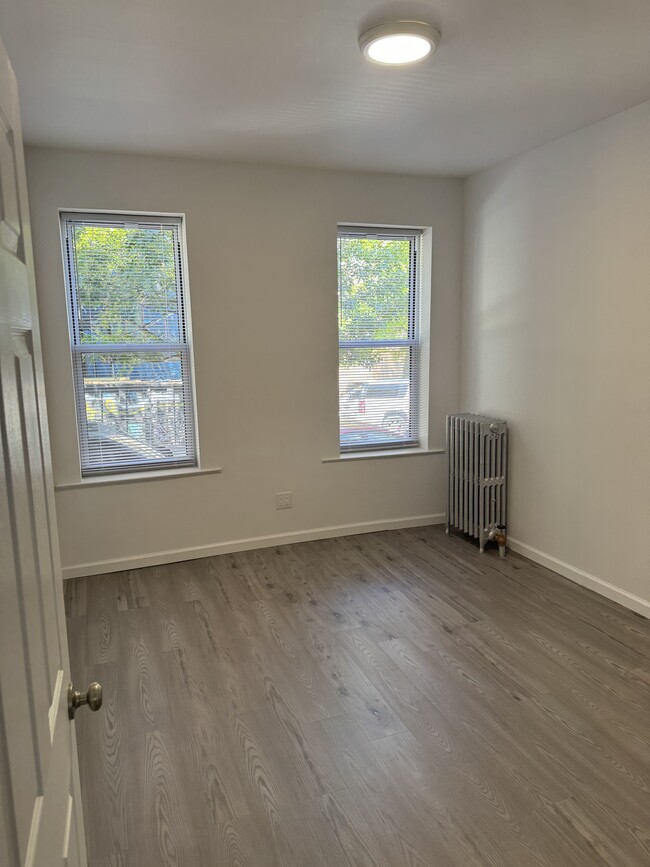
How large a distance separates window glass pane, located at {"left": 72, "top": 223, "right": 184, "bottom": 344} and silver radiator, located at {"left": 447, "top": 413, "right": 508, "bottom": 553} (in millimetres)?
2094

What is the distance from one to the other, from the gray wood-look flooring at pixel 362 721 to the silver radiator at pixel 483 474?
1.47 feet

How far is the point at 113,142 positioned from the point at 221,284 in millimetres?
980

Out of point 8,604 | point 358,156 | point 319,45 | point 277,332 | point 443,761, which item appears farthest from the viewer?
point 277,332

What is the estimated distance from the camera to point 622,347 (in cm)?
306

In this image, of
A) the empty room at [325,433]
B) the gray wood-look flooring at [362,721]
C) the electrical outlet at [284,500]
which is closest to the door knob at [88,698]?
the empty room at [325,433]

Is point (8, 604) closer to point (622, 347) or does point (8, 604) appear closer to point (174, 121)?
point (174, 121)

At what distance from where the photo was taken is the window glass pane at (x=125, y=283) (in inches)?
141

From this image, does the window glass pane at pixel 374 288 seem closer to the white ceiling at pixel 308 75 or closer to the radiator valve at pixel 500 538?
the white ceiling at pixel 308 75

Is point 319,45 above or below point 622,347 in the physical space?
above

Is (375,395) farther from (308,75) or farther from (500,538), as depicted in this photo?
(308,75)

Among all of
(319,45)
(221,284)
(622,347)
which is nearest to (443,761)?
(622,347)

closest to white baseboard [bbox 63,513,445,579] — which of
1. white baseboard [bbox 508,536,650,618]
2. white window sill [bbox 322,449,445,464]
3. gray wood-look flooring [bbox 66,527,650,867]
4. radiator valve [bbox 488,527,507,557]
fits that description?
gray wood-look flooring [bbox 66,527,650,867]

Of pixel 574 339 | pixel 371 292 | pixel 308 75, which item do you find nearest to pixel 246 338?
pixel 371 292

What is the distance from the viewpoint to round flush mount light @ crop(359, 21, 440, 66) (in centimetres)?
206
